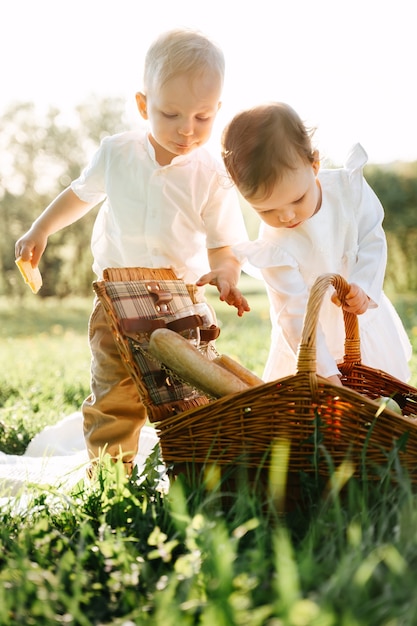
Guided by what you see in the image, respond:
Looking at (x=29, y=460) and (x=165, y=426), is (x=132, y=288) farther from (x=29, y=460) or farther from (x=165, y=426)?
(x=29, y=460)

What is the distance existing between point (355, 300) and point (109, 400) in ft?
3.56

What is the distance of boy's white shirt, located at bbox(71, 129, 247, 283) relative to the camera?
318 centimetres

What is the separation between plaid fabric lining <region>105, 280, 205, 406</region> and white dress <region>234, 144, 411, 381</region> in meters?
0.31

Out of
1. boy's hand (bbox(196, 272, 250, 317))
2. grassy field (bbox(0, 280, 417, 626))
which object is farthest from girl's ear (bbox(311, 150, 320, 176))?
grassy field (bbox(0, 280, 417, 626))

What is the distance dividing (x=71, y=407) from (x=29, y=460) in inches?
39.4

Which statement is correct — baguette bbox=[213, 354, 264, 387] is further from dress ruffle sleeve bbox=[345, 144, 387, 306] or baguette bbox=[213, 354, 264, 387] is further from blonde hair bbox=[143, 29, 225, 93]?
blonde hair bbox=[143, 29, 225, 93]

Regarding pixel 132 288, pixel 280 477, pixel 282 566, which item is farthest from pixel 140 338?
pixel 282 566

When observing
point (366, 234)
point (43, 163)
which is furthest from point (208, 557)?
point (43, 163)

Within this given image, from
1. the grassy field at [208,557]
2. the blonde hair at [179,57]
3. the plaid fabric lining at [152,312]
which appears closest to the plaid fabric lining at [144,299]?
the plaid fabric lining at [152,312]

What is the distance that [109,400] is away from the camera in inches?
125

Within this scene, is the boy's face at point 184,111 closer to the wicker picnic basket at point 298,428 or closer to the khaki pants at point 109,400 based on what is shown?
the khaki pants at point 109,400

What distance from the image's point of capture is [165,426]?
7.89 ft

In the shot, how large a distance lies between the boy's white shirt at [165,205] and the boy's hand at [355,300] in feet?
1.99

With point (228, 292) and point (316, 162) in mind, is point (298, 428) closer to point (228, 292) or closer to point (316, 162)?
point (228, 292)
